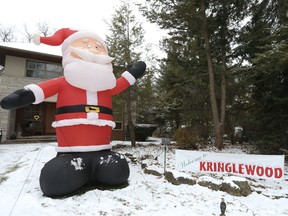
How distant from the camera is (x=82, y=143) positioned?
15.3ft

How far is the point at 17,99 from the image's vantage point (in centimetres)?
428

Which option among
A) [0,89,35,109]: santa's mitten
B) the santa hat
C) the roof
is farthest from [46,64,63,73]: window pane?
[0,89,35,109]: santa's mitten

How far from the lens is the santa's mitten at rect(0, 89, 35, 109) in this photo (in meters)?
4.22

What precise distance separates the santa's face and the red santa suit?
19cm

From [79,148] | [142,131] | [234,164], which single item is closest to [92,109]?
[79,148]

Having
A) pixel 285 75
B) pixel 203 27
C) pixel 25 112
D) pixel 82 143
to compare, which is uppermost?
pixel 203 27

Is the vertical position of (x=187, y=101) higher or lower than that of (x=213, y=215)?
higher

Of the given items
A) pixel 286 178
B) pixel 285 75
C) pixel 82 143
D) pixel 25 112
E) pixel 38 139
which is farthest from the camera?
pixel 25 112

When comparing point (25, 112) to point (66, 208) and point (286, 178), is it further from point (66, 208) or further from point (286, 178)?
point (286, 178)

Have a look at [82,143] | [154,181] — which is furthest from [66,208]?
[154,181]

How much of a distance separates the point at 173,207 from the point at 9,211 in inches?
113

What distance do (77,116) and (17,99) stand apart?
1167mm

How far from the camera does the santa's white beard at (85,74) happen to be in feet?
15.5

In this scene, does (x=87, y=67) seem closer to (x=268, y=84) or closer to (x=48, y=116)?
(x=268, y=84)
